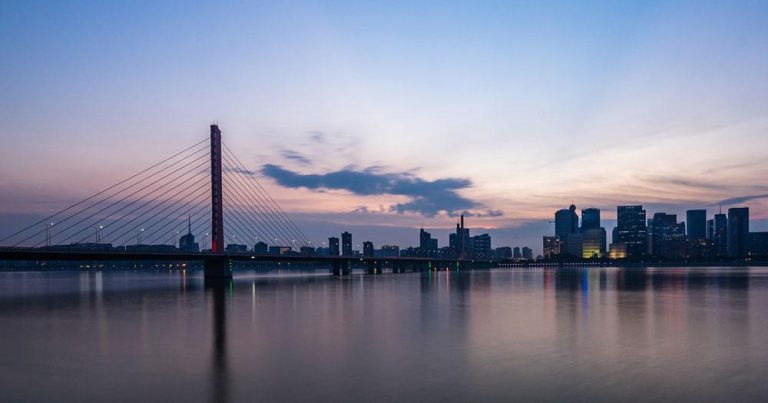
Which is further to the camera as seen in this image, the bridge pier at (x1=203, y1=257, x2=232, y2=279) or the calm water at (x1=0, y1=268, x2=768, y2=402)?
the bridge pier at (x1=203, y1=257, x2=232, y2=279)

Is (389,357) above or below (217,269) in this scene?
above

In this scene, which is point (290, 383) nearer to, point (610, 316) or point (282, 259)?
point (610, 316)

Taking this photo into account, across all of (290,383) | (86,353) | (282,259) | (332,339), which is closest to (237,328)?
(332,339)

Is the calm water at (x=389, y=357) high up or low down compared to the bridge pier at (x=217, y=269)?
up

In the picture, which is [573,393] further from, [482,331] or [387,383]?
[482,331]

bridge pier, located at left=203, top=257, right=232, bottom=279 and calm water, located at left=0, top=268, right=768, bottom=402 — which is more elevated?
calm water, located at left=0, top=268, right=768, bottom=402

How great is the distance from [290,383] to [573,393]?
7.52 meters

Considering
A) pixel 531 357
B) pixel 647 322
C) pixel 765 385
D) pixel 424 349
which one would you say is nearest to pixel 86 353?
pixel 424 349

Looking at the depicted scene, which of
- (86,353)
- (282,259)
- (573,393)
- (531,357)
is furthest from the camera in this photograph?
(282,259)

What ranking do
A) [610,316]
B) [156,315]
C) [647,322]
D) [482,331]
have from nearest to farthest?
[482,331]
[647,322]
[610,316]
[156,315]

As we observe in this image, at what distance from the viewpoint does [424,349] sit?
75.9ft

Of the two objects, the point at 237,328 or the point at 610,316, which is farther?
the point at 610,316

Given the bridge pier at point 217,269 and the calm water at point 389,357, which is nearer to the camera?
the calm water at point 389,357

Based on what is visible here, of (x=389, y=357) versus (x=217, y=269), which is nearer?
(x=389, y=357)
